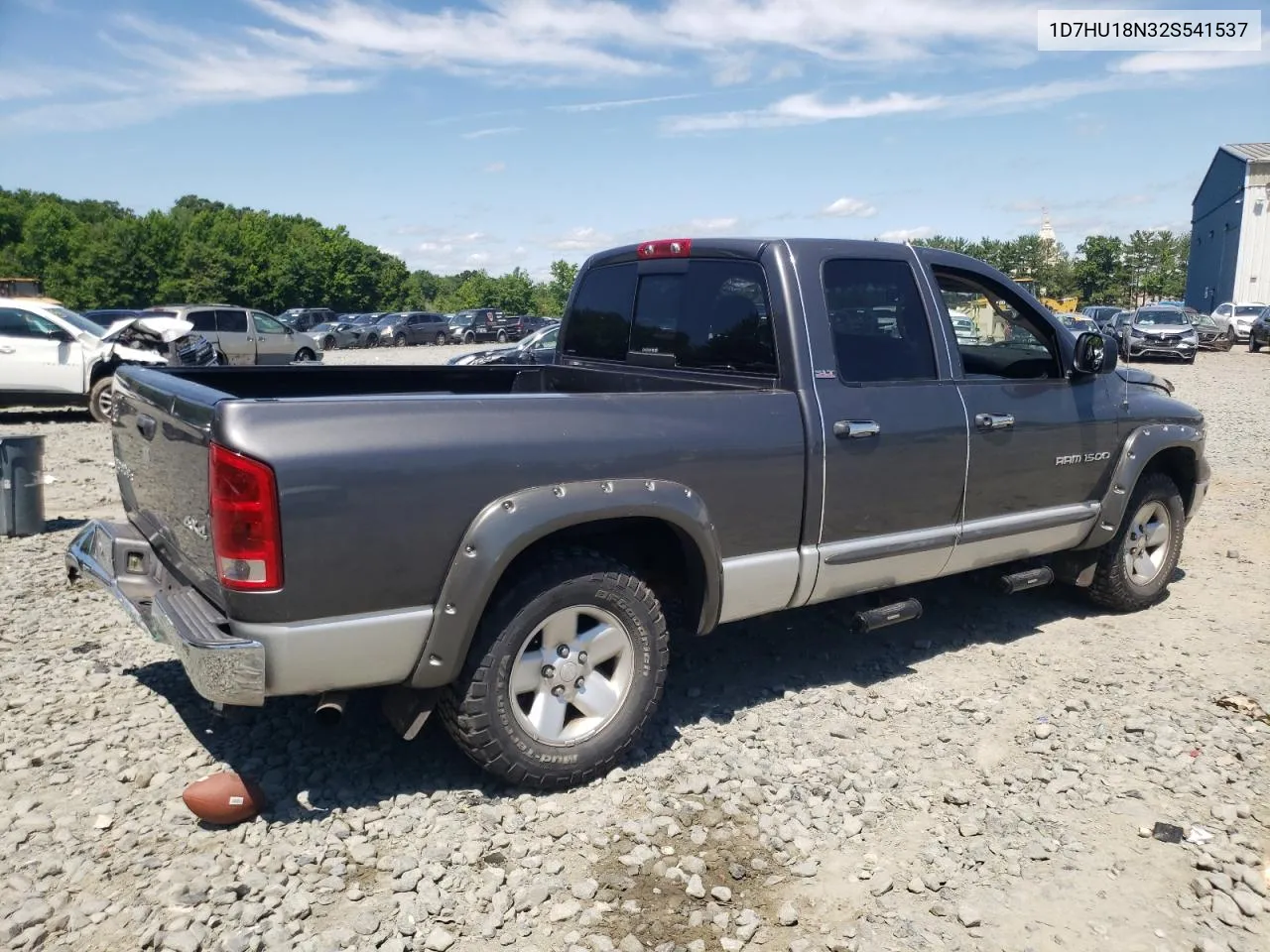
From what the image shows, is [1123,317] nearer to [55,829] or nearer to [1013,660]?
[1013,660]

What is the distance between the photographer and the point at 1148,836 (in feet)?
11.2

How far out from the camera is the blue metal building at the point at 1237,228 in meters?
50.9

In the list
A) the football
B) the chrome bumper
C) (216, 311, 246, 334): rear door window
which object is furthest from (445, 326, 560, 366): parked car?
the football

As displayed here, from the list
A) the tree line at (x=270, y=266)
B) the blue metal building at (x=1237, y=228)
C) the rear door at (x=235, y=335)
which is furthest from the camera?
the tree line at (x=270, y=266)

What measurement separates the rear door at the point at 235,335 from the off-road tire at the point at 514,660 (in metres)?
18.6

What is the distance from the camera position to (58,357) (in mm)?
13320

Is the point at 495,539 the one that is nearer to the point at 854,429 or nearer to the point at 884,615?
the point at 854,429

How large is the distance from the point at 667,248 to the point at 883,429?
4.43ft

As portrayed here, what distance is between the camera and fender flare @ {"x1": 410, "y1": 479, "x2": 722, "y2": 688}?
3.20 meters

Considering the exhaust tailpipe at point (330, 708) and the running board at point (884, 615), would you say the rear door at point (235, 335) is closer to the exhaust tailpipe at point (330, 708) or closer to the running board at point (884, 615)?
the running board at point (884, 615)

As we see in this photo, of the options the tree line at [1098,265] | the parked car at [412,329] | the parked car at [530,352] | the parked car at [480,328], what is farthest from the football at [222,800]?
the tree line at [1098,265]

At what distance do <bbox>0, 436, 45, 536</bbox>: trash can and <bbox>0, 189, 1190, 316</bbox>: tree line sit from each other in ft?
170

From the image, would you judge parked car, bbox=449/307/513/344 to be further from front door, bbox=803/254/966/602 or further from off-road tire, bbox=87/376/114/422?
front door, bbox=803/254/966/602

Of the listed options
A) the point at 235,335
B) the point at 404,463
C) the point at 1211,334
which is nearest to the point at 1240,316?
the point at 1211,334
